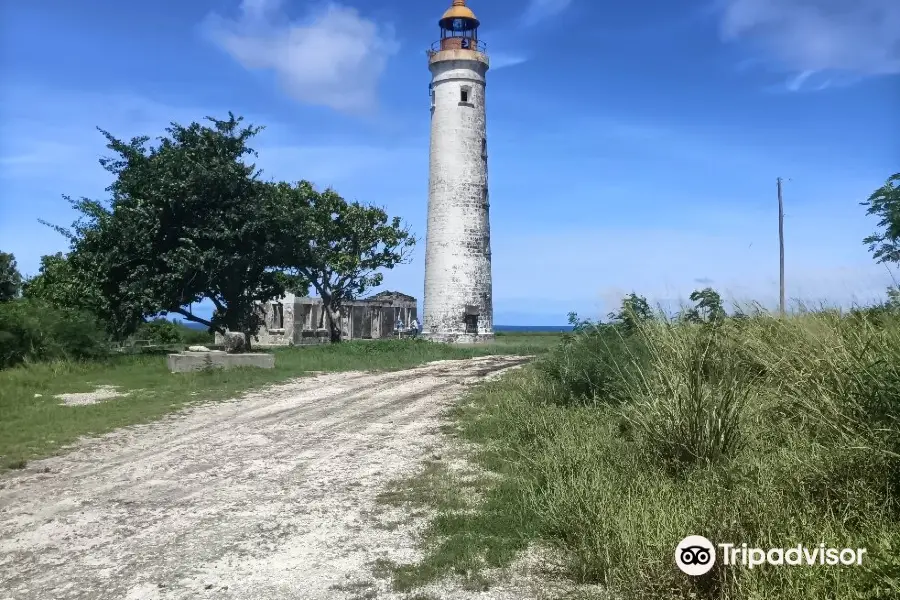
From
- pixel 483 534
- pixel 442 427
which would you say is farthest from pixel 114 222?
pixel 483 534

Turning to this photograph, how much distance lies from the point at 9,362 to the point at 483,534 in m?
17.2

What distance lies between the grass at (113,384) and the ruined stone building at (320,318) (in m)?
13.0

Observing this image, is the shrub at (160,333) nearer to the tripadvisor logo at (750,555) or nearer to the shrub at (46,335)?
the shrub at (46,335)

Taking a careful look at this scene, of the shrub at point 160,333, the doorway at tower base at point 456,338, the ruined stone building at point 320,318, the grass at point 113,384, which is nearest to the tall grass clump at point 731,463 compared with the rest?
the grass at point 113,384

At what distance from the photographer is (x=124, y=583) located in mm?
4918

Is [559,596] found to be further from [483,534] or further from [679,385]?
[679,385]

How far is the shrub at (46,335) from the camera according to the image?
18.5 meters

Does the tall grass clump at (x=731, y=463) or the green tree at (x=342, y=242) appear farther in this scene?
the green tree at (x=342, y=242)

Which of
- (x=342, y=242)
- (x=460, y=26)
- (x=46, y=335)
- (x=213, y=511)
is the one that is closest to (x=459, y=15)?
(x=460, y=26)

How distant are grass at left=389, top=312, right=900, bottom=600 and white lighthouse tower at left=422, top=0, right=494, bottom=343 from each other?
2460cm

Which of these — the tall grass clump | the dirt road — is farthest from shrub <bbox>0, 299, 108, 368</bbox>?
the tall grass clump

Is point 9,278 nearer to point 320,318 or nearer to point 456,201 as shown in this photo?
point 320,318

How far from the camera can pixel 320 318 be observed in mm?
40906

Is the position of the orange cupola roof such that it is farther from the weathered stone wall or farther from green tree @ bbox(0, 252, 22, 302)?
green tree @ bbox(0, 252, 22, 302)
